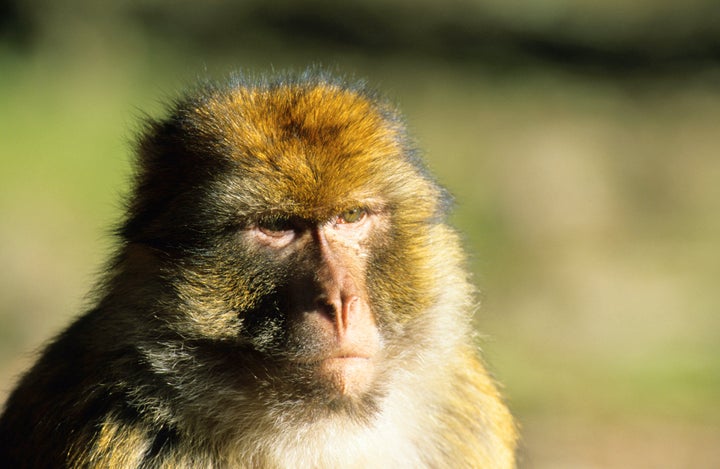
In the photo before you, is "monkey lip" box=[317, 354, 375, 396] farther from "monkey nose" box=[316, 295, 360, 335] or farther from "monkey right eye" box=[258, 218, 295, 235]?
"monkey right eye" box=[258, 218, 295, 235]

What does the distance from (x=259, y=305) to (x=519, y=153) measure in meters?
8.08

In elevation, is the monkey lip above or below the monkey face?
below

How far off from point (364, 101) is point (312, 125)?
40 centimetres

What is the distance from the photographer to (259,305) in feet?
11.4

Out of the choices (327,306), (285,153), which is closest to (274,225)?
(285,153)

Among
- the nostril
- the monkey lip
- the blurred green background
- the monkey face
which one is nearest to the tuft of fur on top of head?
the monkey face

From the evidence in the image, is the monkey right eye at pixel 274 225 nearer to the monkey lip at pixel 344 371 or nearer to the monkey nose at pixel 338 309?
the monkey nose at pixel 338 309

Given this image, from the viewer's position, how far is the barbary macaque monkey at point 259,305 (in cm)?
345

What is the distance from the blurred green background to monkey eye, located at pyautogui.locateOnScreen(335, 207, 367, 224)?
4561mm

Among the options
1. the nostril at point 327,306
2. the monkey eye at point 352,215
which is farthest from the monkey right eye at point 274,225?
the nostril at point 327,306

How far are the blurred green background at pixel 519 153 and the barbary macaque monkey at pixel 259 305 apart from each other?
14.5ft

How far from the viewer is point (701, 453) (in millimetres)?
7730

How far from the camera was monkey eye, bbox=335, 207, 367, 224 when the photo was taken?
3676 millimetres

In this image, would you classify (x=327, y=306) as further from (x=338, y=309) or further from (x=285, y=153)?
(x=285, y=153)
